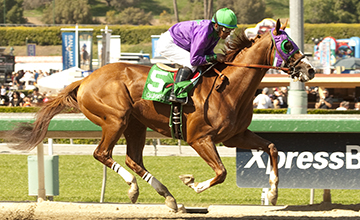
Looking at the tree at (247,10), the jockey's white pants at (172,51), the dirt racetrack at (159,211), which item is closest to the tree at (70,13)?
the tree at (247,10)

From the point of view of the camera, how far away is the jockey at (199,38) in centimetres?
401

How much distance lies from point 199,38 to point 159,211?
176cm

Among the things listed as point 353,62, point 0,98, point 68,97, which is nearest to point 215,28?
point 68,97

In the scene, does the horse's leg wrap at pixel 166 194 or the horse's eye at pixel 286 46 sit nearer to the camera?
the horse's eye at pixel 286 46

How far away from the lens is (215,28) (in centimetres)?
404

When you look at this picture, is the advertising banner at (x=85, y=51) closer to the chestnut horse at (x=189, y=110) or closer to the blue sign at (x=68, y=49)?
the blue sign at (x=68, y=49)

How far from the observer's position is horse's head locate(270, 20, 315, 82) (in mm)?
3912

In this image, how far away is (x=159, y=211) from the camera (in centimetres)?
484

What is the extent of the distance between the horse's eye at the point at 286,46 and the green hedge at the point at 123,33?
155 feet

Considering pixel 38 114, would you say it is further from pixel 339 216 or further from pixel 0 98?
pixel 0 98

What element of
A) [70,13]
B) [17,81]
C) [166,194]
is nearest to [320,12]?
[70,13]

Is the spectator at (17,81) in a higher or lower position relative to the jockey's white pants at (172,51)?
lower

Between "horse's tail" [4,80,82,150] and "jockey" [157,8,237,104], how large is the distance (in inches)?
41.1

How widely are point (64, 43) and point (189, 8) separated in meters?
47.3
